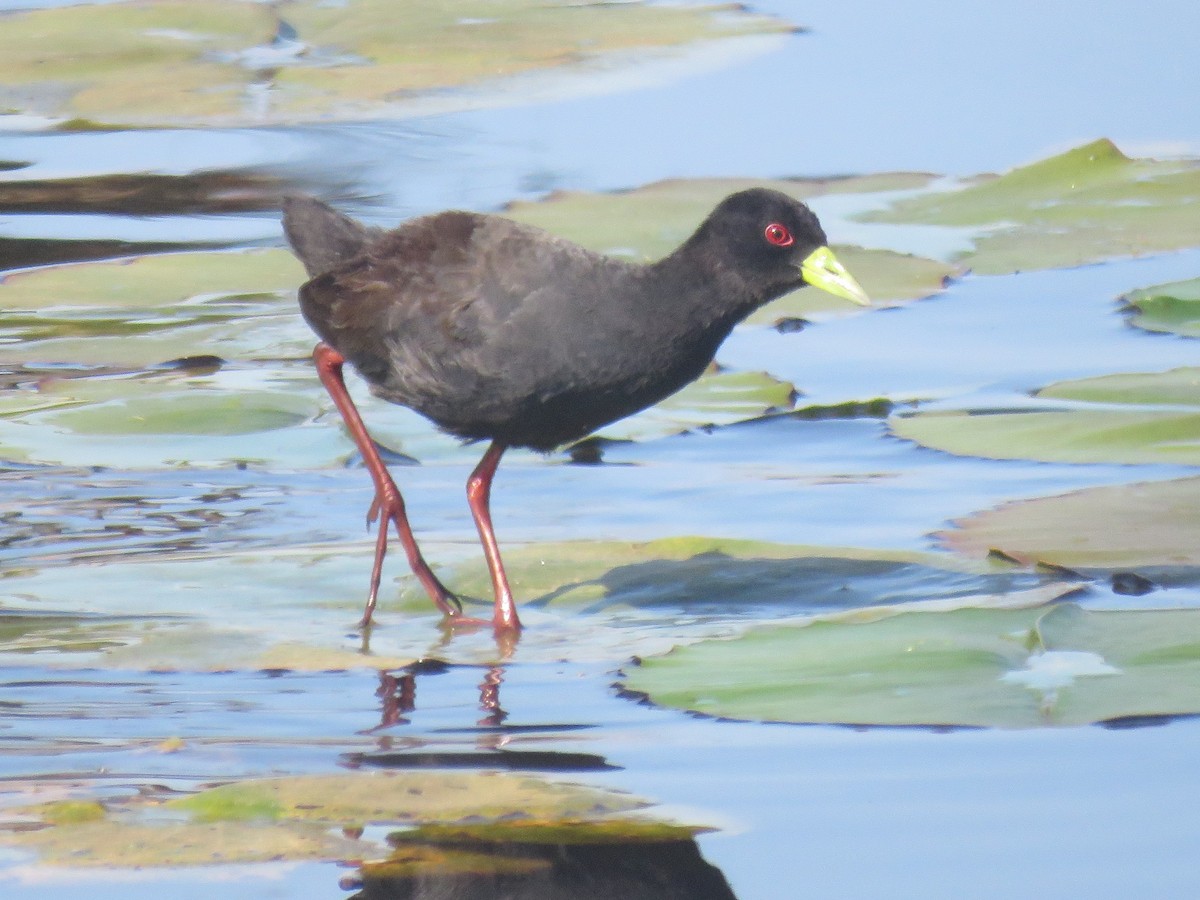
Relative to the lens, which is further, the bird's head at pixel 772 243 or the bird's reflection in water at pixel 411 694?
the bird's head at pixel 772 243

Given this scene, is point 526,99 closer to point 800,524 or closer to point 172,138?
point 172,138

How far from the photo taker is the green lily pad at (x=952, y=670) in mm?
3119

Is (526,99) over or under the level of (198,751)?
over

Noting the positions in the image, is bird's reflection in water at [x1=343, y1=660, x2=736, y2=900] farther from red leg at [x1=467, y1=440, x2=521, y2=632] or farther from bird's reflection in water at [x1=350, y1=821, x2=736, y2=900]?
red leg at [x1=467, y1=440, x2=521, y2=632]

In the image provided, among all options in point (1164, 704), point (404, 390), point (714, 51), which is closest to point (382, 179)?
point (714, 51)

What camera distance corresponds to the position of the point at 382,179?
26.4ft

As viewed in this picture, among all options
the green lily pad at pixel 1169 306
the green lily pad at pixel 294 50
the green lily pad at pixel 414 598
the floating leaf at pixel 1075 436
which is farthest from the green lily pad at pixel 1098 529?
the green lily pad at pixel 294 50

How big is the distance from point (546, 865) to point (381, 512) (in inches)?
66.2

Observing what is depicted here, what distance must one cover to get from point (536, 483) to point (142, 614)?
1.39m

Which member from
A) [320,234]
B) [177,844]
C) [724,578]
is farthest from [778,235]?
[177,844]

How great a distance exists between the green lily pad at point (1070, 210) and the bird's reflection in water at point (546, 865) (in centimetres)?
368

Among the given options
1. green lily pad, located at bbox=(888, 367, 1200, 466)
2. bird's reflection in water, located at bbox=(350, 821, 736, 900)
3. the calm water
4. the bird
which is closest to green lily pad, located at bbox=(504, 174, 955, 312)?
the calm water

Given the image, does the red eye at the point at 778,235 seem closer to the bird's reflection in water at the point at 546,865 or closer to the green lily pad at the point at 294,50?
the bird's reflection in water at the point at 546,865

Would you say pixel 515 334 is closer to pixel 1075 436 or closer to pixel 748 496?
pixel 748 496
